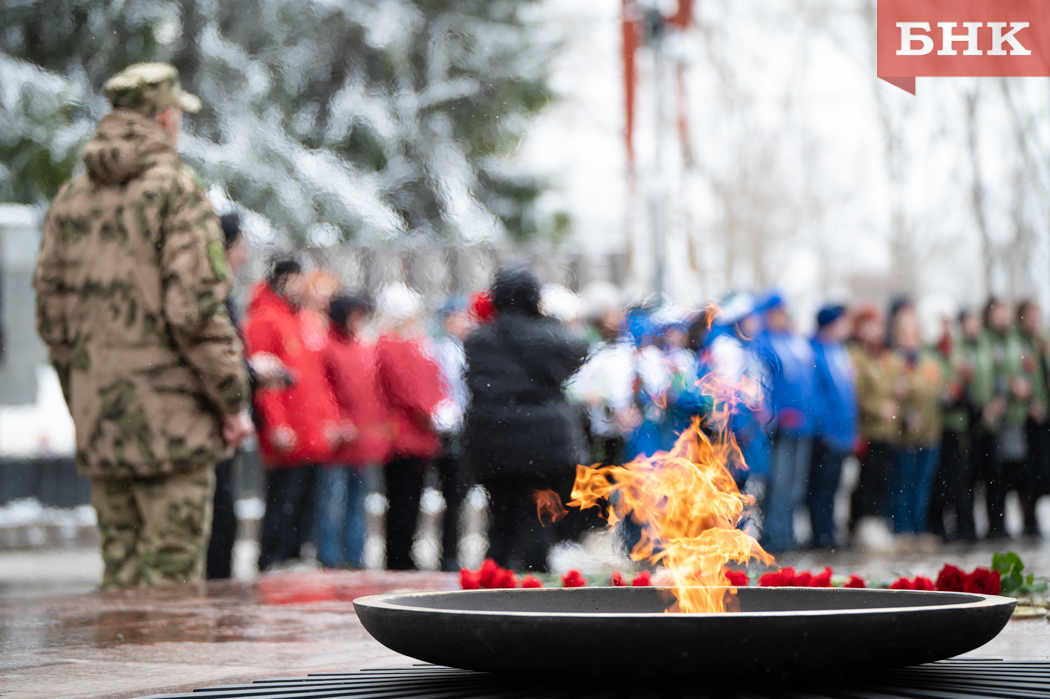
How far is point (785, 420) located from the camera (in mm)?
9109

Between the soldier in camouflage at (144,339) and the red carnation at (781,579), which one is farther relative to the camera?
the soldier in camouflage at (144,339)

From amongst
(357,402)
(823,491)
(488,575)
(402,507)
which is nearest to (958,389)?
(823,491)

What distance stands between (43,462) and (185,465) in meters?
5.11

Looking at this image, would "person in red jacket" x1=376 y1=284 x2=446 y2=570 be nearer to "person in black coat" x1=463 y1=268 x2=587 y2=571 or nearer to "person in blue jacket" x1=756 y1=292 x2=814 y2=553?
"person in black coat" x1=463 y1=268 x2=587 y2=571

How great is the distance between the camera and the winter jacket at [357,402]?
7836 mm

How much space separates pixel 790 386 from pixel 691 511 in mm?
6197

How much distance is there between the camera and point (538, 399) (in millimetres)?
6629

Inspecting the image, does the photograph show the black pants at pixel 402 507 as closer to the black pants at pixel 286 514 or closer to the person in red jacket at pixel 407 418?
the person in red jacket at pixel 407 418

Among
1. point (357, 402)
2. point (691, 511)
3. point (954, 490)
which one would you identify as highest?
point (357, 402)

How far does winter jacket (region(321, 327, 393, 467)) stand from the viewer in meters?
7.84

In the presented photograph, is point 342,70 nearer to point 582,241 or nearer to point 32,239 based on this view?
point 582,241

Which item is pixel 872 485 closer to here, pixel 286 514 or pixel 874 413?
pixel 874 413

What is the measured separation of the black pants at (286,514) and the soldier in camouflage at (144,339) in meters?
2.47

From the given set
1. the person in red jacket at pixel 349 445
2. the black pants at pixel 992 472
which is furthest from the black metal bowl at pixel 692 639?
the black pants at pixel 992 472
